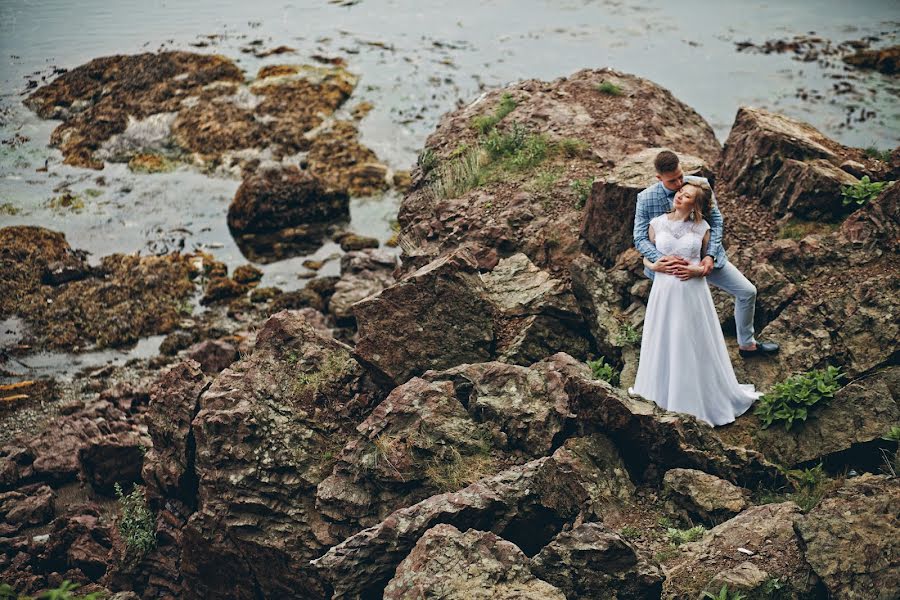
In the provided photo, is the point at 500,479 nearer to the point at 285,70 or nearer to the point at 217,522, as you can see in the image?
the point at 217,522

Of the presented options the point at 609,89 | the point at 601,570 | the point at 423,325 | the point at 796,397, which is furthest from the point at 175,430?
the point at 609,89

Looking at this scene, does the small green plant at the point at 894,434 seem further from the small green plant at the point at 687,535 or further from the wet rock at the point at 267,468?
the wet rock at the point at 267,468

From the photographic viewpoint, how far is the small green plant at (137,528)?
13.0 meters

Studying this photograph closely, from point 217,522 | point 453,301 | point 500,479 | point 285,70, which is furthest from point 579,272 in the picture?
point 285,70

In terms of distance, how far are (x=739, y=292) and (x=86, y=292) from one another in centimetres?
1796

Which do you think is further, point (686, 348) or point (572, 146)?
point (572, 146)

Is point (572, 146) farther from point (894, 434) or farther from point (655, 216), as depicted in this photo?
point (894, 434)

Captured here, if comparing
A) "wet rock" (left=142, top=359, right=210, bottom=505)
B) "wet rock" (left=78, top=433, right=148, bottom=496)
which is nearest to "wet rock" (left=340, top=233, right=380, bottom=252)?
"wet rock" (left=78, top=433, right=148, bottom=496)

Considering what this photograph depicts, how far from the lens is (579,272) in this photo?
12562mm

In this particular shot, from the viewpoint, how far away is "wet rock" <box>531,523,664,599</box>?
780 cm

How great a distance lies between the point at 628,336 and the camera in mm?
11641

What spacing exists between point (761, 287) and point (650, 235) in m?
2.43

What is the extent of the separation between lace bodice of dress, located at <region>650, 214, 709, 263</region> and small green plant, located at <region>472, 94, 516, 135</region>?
843 centimetres

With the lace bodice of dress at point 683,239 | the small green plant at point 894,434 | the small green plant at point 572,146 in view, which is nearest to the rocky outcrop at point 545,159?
the small green plant at point 572,146
